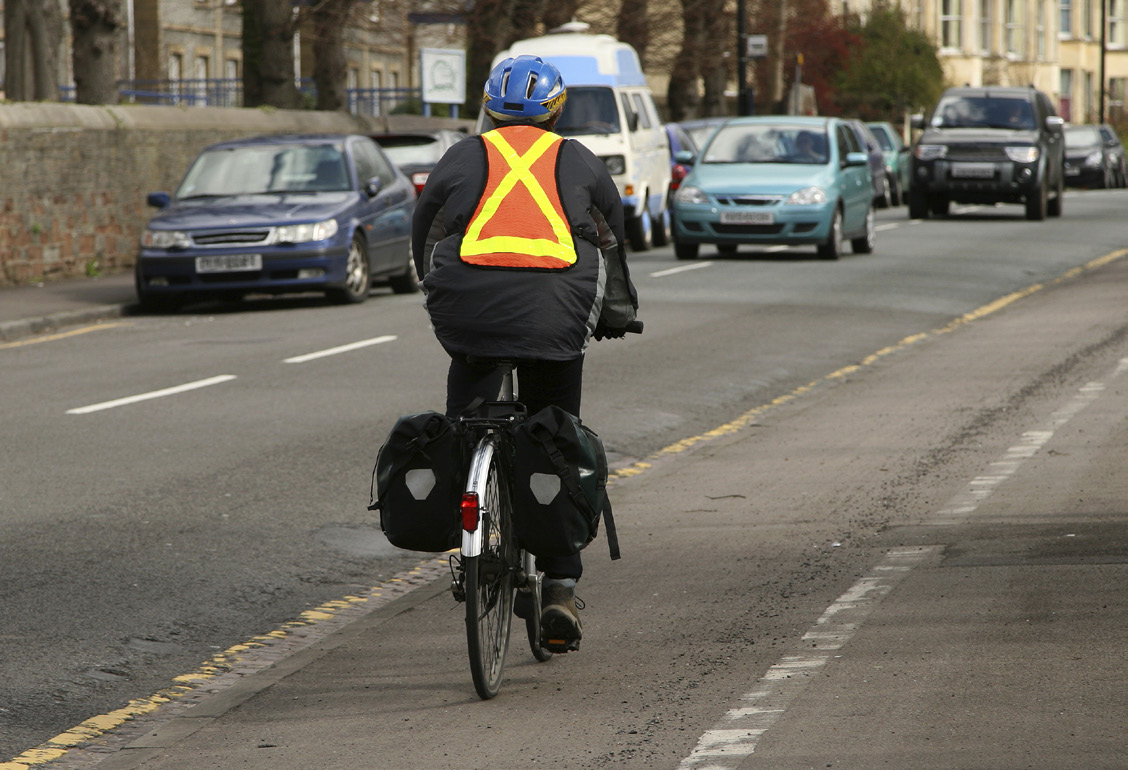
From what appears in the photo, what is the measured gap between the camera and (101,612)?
6617 millimetres

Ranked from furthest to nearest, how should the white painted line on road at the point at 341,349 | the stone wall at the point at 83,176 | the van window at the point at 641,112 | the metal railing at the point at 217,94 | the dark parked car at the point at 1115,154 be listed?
1. the dark parked car at the point at 1115,154
2. the metal railing at the point at 217,94
3. the van window at the point at 641,112
4. the stone wall at the point at 83,176
5. the white painted line on road at the point at 341,349

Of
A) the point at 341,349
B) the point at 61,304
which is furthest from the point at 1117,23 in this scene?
the point at 341,349

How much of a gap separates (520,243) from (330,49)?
98.2ft

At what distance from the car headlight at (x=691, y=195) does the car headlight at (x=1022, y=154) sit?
31.0ft

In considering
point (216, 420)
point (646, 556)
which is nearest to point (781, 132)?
point (216, 420)

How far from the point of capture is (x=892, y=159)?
42000mm

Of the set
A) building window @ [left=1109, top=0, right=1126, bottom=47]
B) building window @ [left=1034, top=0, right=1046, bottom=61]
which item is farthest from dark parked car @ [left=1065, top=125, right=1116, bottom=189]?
building window @ [left=1109, top=0, right=1126, bottom=47]

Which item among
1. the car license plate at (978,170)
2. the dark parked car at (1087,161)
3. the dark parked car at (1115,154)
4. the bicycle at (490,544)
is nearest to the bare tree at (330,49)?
the car license plate at (978,170)

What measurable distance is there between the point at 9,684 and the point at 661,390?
709cm

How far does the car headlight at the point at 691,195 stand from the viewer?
23.0 m

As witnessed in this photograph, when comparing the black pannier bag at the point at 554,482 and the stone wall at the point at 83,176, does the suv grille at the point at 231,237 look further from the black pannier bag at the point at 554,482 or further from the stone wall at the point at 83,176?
the black pannier bag at the point at 554,482

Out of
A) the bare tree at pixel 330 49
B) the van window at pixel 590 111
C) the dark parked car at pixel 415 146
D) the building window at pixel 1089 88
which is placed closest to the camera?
the dark parked car at pixel 415 146

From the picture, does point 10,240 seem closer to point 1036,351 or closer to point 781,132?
point 781,132

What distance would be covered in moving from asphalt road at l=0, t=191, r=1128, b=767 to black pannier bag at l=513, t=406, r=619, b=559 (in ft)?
1.54
